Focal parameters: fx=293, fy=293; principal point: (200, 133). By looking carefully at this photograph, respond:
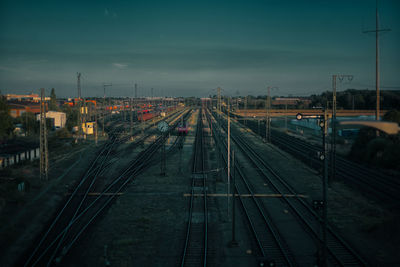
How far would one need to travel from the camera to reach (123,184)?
23641mm

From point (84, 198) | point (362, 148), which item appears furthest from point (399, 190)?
point (84, 198)

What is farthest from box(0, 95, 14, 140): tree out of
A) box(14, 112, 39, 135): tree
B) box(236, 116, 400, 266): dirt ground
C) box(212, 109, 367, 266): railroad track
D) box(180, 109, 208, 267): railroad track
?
box(236, 116, 400, 266): dirt ground

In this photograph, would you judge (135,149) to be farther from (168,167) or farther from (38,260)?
(38,260)

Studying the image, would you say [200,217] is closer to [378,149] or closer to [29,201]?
[29,201]

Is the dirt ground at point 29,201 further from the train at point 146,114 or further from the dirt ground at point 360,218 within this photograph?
the train at point 146,114

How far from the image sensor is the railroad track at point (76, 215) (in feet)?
41.4

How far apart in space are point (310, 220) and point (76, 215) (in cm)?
1353

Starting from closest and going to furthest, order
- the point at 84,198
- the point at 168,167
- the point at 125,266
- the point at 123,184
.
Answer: the point at 125,266
the point at 84,198
the point at 123,184
the point at 168,167

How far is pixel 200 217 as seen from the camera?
56.7 feet

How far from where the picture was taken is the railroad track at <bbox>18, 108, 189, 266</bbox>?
497 inches

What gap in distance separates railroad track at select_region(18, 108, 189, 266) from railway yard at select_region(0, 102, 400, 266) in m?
0.06

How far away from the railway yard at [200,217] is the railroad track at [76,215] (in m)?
0.06

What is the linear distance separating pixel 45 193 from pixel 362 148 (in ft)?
115

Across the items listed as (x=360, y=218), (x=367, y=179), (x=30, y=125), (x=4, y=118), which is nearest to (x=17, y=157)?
(x=4, y=118)
